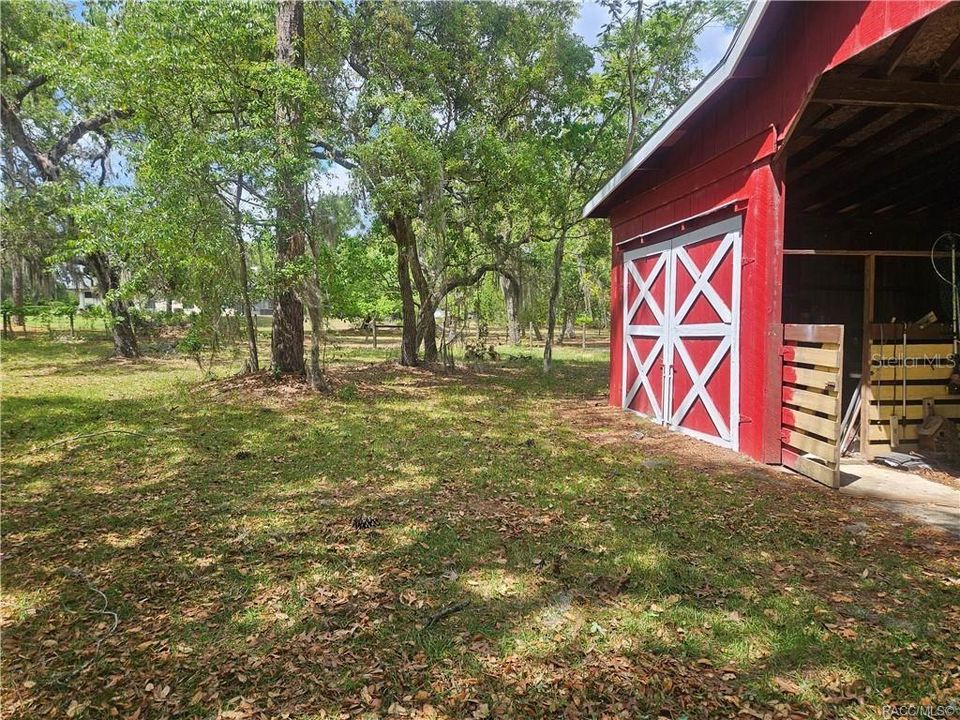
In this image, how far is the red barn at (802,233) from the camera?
4707 mm

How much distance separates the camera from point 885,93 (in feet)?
15.2

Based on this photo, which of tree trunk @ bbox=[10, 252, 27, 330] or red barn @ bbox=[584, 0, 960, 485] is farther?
tree trunk @ bbox=[10, 252, 27, 330]

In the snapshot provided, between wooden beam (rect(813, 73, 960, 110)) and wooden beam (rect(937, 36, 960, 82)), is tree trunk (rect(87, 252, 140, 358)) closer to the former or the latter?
wooden beam (rect(813, 73, 960, 110))

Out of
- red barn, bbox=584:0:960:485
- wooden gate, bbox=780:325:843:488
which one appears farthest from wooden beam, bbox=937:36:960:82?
wooden gate, bbox=780:325:843:488

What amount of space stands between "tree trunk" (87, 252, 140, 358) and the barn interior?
1567 cm

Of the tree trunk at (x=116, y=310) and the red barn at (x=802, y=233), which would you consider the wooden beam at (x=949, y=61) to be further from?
the tree trunk at (x=116, y=310)

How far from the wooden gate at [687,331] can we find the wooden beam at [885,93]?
62.4 inches

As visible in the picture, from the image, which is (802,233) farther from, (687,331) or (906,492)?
(906,492)

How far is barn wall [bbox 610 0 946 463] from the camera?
449 centimetres

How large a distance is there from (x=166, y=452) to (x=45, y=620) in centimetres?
348

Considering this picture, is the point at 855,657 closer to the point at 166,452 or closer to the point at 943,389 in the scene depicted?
the point at 943,389

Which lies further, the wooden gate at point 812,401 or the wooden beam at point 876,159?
the wooden beam at point 876,159

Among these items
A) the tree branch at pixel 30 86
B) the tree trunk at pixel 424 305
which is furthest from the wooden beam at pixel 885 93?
the tree branch at pixel 30 86

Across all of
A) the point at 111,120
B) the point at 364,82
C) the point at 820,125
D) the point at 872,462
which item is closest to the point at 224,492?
the point at 872,462
